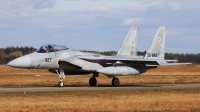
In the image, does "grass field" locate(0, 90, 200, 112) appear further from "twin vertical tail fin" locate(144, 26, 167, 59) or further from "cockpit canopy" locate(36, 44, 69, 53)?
"twin vertical tail fin" locate(144, 26, 167, 59)

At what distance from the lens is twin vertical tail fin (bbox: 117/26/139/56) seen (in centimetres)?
3256

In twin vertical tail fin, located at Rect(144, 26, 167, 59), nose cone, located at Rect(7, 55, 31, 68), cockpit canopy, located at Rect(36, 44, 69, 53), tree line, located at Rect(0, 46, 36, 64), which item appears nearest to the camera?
nose cone, located at Rect(7, 55, 31, 68)

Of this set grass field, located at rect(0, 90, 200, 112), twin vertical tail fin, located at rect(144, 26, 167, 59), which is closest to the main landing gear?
twin vertical tail fin, located at rect(144, 26, 167, 59)

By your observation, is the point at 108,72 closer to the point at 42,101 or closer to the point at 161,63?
the point at 161,63

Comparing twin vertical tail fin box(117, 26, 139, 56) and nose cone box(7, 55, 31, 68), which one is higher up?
twin vertical tail fin box(117, 26, 139, 56)

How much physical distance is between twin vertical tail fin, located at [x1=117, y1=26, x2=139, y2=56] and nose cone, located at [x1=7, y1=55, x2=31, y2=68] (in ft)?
26.6

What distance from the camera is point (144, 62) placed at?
1179 inches

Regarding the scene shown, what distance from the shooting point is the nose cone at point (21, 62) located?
26.1 m

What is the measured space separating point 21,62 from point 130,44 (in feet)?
30.7

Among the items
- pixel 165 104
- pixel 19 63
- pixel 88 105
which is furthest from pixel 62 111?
pixel 19 63

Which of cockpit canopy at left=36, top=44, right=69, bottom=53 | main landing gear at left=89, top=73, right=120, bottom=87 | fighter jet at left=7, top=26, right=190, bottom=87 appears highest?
cockpit canopy at left=36, top=44, right=69, bottom=53

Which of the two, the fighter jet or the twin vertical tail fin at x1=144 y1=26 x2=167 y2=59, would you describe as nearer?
the fighter jet

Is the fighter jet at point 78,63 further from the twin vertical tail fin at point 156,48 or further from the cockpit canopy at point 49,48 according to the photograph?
the twin vertical tail fin at point 156,48

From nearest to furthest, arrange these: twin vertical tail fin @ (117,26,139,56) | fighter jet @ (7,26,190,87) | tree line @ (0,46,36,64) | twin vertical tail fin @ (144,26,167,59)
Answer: fighter jet @ (7,26,190,87)
twin vertical tail fin @ (144,26,167,59)
twin vertical tail fin @ (117,26,139,56)
tree line @ (0,46,36,64)
